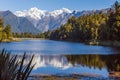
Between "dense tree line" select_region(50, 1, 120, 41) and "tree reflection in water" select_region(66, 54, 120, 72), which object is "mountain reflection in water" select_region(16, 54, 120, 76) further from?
"dense tree line" select_region(50, 1, 120, 41)

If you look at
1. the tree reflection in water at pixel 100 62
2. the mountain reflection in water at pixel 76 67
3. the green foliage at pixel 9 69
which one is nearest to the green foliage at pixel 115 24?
the tree reflection in water at pixel 100 62

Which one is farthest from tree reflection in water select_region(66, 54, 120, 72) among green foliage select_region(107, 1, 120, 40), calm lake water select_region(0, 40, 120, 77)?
green foliage select_region(107, 1, 120, 40)

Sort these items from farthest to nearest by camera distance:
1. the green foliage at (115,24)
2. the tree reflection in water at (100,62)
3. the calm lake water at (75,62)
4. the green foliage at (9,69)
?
the green foliage at (115,24) < the tree reflection in water at (100,62) < the calm lake water at (75,62) < the green foliage at (9,69)

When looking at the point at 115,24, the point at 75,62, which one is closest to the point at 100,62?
the point at 75,62

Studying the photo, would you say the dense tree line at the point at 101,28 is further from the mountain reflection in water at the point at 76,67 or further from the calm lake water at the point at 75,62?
the mountain reflection in water at the point at 76,67

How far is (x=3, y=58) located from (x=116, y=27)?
10302 cm

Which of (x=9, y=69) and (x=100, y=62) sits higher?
(x=9, y=69)

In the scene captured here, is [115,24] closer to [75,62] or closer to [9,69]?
[75,62]

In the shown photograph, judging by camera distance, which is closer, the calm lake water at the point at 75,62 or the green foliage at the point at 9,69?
the green foliage at the point at 9,69

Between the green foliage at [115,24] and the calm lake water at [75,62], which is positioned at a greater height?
the green foliage at [115,24]

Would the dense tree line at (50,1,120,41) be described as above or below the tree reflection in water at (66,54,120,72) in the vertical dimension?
above

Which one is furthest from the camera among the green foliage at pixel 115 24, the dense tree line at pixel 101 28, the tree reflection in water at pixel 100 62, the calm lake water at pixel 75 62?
the dense tree line at pixel 101 28

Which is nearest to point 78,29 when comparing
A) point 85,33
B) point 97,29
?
point 85,33

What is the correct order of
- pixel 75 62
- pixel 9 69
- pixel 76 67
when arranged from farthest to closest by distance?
pixel 75 62 < pixel 76 67 < pixel 9 69
